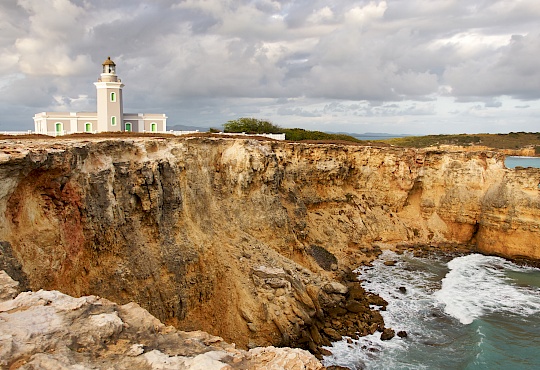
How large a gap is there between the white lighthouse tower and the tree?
13688 mm

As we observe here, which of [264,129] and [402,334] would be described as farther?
[264,129]

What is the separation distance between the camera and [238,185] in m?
26.6

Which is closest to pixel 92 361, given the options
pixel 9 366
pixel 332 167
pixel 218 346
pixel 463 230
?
pixel 9 366

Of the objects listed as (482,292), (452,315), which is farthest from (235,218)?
(482,292)

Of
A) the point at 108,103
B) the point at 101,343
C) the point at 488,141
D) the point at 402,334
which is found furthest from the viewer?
the point at 488,141

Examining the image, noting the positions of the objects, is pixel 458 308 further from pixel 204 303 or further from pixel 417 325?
pixel 204 303

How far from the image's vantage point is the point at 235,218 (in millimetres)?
25609

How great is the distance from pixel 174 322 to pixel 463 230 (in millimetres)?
28304

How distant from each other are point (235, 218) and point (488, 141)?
10564 cm

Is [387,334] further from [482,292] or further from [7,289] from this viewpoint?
[7,289]

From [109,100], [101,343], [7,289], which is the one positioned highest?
[109,100]

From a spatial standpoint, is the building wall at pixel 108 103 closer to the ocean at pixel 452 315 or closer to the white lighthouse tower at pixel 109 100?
the white lighthouse tower at pixel 109 100

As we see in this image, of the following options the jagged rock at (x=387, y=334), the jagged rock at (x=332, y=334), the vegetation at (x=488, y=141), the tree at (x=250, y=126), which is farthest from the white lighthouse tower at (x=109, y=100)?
the vegetation at (x=488, y=141)

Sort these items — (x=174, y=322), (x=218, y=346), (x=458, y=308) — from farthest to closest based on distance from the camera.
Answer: (x=458, y=308) < (x=174, y=322) < (x=218, y=346)
